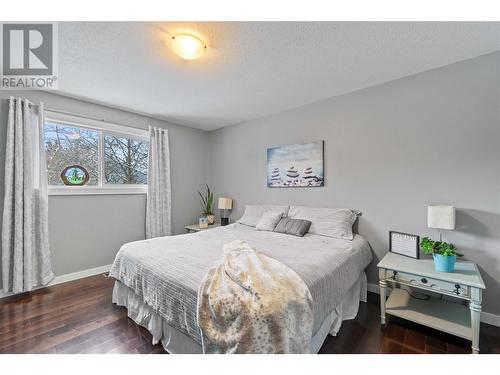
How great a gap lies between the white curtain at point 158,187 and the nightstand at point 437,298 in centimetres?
320

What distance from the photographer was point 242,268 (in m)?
1.35

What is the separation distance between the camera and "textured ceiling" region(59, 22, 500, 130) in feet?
5.21

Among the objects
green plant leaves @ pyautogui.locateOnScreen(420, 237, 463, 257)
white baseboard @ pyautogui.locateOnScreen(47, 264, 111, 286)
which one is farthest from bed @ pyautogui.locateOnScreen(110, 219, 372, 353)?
white baseboard @ pyautogui.locateOnScreen(47, 264, 111, 286)

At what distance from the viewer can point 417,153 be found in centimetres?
223

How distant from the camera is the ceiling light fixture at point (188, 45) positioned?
5.27 feet

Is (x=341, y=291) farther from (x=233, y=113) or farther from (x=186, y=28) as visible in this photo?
(x=233, y=113)

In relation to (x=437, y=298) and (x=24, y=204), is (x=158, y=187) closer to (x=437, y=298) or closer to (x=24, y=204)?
(x=24, y=204)

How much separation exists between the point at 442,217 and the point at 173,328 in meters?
2.39

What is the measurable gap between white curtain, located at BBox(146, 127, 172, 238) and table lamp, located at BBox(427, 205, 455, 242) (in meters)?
3.53

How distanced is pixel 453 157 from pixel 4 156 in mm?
4775

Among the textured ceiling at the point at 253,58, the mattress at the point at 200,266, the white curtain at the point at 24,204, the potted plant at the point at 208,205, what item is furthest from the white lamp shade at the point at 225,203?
the white curtain at the point at 24,204

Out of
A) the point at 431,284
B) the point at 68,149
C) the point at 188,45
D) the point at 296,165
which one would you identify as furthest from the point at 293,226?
the point at 68,149
